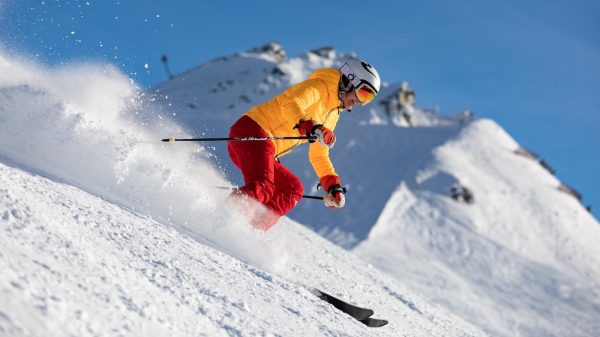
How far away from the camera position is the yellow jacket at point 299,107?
5500mm

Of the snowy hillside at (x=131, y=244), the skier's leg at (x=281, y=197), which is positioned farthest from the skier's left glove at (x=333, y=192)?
the snowy hillside at (x=131, y=244)

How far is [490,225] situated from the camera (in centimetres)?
2045

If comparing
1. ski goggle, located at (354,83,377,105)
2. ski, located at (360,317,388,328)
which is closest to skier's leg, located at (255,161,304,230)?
ski goggle, located at (354,83,377,105)

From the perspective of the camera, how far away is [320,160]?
247 inches

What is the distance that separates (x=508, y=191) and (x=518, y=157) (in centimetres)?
447

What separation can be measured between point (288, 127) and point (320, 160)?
2.33ft

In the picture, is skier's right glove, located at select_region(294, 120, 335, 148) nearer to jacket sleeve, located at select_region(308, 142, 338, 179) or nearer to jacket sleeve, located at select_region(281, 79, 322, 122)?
jacket sleeve, located at select_region(281, 79, 322, 122)

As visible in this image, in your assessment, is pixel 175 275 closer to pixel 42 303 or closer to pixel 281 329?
pixel 281 329

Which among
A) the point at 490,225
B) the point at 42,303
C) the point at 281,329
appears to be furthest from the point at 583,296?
the point at 42,303

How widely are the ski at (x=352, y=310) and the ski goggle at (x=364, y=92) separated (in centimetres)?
213

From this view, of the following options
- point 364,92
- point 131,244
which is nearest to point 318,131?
point 364,92

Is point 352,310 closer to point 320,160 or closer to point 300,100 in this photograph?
point 300,100

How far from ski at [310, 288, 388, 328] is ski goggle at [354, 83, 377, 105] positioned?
2.13m

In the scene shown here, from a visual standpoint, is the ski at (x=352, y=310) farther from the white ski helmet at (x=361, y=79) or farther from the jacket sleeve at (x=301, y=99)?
the white ski helmet at (x=361, y=79)
